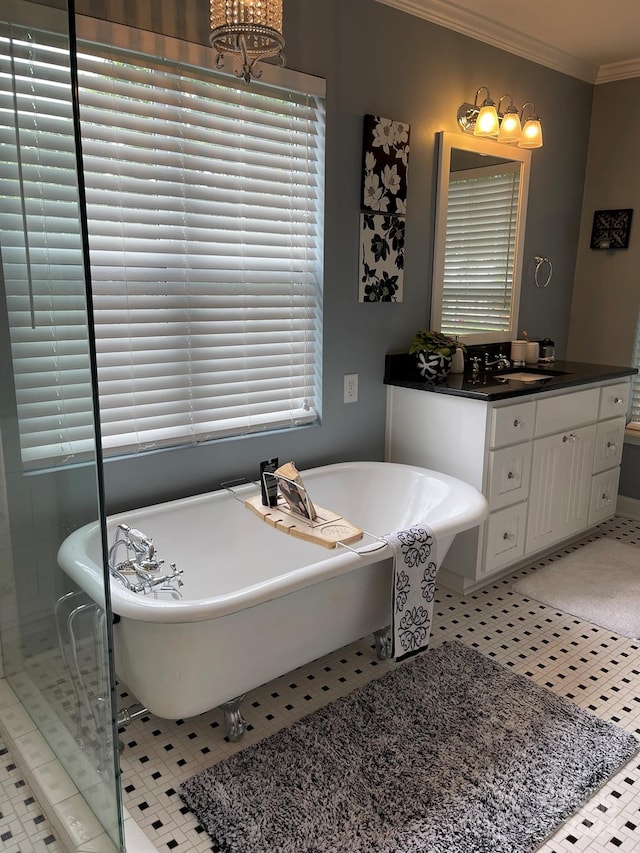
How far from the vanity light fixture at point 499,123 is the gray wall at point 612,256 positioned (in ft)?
2.41

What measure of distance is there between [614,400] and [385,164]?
1762 mm

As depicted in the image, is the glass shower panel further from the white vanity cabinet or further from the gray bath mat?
the gray bath mat

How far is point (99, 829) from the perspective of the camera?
5.02 feet

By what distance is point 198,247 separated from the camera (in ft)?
7.92

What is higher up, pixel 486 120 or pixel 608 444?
pixel 486 120

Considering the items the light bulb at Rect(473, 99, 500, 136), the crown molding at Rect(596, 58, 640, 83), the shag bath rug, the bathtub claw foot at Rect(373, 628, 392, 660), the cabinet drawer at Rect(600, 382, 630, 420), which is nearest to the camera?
the shag bath rug

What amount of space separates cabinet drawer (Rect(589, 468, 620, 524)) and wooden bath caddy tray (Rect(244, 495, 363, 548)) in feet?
6.10

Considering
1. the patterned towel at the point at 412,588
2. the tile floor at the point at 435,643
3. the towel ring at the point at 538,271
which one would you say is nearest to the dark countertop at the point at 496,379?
the towel ring at the point at 538,271

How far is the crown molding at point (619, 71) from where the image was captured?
3662 mm

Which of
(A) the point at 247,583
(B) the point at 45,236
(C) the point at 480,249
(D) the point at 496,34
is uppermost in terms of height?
(D) the point at 496,34

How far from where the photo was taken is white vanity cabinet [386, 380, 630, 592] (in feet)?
9.21

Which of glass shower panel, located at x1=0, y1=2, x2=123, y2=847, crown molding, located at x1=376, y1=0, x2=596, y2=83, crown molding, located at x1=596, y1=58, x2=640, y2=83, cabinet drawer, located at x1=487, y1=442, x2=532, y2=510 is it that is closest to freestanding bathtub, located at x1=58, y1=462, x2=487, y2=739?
glass shower panel, located at x1=0, y1=2, x2=123, y2=847

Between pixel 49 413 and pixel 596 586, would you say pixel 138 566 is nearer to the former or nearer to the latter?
pixel 49 413

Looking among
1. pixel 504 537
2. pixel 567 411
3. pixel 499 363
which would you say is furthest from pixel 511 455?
pixel 499 363
